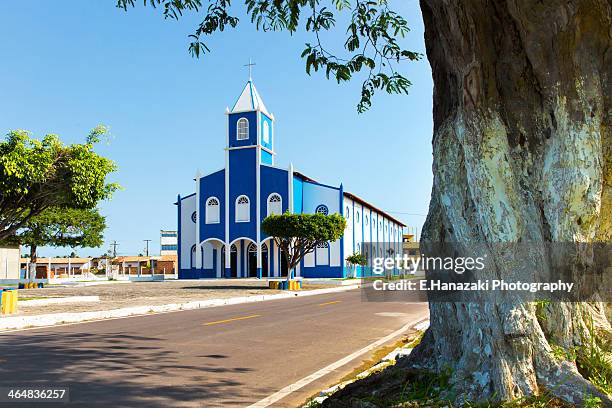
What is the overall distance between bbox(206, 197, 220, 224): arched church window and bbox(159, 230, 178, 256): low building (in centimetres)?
5389

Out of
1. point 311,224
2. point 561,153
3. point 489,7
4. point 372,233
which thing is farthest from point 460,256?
point 372,233

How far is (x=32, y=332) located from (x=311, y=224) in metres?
22.6

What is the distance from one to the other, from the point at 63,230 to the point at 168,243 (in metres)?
63.6

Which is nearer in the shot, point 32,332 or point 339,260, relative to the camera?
point 32,332

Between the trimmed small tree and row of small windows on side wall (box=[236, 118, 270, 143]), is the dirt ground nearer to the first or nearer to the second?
the trimmed small tree

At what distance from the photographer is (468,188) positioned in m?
4.34

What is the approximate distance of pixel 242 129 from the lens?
4925 centimetres

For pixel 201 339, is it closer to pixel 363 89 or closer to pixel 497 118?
pixel 363 89

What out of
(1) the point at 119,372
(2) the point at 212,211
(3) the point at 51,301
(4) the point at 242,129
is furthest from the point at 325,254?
(1) the point at 119,372

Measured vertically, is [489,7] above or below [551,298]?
above

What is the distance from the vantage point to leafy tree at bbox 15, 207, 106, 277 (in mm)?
38750

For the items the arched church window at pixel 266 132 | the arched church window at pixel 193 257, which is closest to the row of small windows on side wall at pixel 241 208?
the arched church window at pixel 193 257

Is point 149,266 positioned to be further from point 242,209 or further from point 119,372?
point 119,372

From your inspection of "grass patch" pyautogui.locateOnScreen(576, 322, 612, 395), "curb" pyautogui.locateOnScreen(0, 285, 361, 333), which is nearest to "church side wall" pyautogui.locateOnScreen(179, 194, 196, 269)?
"curb" pyautogui.locateOnScreen(0, 285, 361, 333)
